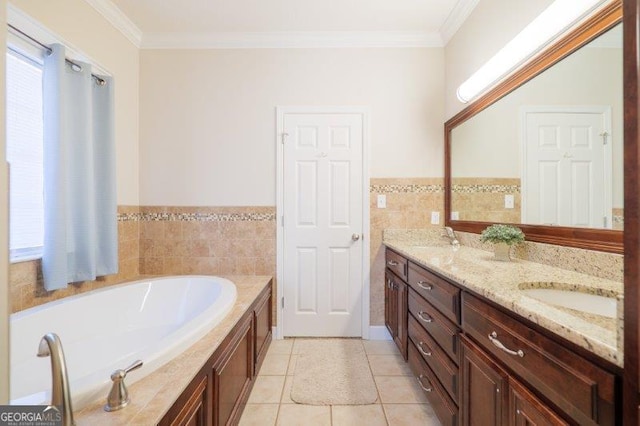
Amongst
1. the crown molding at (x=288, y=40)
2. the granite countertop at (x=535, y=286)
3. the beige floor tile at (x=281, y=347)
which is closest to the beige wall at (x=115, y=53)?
the crown molding at (x=288, y=40)

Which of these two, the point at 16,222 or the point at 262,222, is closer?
the point at 16,222

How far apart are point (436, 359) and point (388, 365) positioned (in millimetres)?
757

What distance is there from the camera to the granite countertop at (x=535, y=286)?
615mm

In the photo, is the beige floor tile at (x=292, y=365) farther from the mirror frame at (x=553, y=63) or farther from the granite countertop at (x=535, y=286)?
the mirror frame at (x=553, y=63)

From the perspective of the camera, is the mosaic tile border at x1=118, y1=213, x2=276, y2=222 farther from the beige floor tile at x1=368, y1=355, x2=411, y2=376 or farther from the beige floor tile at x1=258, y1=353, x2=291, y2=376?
the beige floor tile at x1=368, y1=355, x2=411, y2=376

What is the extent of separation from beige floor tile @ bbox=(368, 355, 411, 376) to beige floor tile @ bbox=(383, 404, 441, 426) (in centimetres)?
32

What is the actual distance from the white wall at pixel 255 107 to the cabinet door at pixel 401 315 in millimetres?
1020

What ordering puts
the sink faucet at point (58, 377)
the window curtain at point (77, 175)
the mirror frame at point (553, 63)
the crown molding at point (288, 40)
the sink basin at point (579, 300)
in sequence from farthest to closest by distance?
1. the crown molding at point (288, 40)
2. the window curtain at point (77, 175)
3. the mirror frame at point (553, 63)
4. the sink basin at point (579, 300)
5. the sink faucet at point (58, 377)

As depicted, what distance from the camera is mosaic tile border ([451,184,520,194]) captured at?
1672mm

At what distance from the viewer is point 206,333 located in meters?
1.21

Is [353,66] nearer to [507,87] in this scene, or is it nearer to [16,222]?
[507,87]

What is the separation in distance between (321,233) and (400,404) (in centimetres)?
136

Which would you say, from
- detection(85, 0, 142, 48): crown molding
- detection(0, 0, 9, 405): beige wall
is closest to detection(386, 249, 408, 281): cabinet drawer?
detection(0, 0, 9, 405): beige wall

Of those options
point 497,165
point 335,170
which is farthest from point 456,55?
point 335,170
